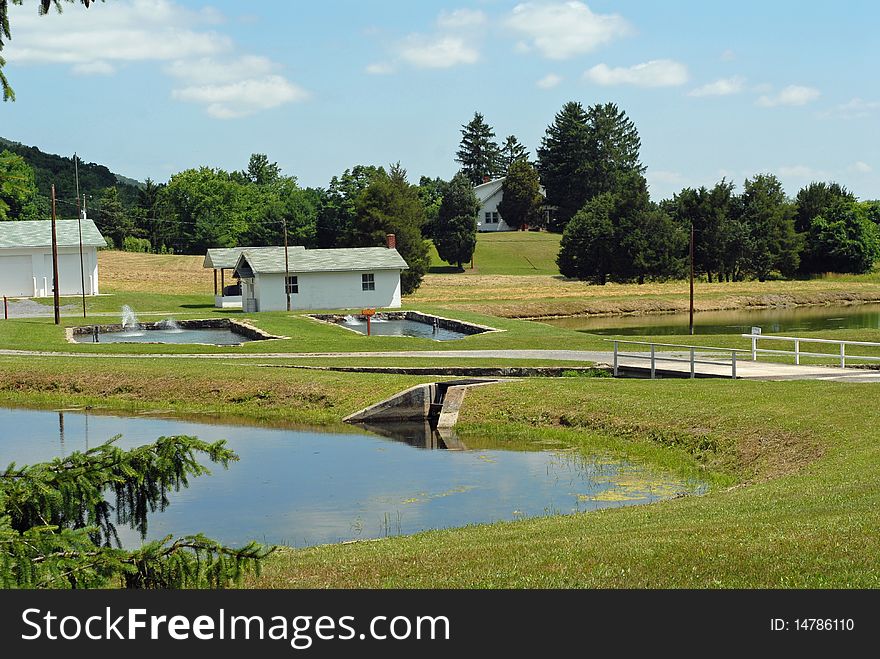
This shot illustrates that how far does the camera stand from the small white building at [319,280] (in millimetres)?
66125

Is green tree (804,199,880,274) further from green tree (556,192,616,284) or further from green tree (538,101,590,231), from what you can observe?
green tree (538,101,590,231)

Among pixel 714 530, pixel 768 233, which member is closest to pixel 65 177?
pixel 768 233

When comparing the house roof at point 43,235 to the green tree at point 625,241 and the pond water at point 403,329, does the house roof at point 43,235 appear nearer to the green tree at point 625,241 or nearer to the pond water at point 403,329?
the pond water at point 403,329

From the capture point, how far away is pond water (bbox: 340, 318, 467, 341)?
53.2 metres


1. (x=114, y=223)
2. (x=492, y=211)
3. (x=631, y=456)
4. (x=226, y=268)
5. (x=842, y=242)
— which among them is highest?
(x=492, y=211)

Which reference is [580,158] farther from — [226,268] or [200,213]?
[226,268]

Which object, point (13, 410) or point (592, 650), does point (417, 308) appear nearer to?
point (13, 410)

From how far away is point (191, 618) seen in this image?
729 cm

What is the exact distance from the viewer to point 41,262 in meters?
69.9

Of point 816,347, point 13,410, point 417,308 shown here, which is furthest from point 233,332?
point 816,347

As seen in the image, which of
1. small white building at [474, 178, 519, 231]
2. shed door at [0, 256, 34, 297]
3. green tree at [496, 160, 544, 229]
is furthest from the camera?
small white building at [474, 178, 519, 231]

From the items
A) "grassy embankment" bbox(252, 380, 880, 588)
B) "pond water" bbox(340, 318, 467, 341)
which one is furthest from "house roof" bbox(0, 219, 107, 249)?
"grassy embankment" bbox(252, 380, 880, 588)

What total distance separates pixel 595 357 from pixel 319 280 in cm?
3448

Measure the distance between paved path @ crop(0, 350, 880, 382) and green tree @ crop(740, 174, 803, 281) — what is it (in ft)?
224
